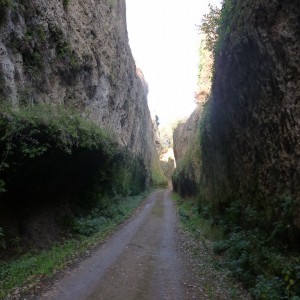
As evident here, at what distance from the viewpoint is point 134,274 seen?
1066 centimetres

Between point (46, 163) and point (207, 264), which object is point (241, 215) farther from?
point (46, 163)

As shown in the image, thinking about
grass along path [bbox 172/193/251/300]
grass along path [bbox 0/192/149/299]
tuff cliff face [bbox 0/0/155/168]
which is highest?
tuff cliff face [bbox 0/0/155/168]

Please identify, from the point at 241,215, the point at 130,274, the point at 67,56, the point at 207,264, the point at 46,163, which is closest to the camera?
the point at 130,274

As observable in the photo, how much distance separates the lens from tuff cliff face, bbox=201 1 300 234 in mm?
8938

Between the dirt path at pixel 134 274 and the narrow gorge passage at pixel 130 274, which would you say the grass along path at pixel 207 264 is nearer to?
the dirt path at pixel 134 274

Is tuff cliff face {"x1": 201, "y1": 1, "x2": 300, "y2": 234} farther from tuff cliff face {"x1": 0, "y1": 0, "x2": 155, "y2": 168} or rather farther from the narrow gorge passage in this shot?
tuff cliff face {"x1": 0, "y1": 0, "x2": 155, "y2": 168}

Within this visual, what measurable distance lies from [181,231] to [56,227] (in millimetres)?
7051

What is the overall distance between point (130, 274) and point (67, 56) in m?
14.4

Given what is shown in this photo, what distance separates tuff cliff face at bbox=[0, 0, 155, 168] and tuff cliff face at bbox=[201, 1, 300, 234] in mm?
8721

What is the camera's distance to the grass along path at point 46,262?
30.5ft

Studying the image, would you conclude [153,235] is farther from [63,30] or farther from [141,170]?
[141,170]

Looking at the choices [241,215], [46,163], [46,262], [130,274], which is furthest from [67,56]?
[130,274]

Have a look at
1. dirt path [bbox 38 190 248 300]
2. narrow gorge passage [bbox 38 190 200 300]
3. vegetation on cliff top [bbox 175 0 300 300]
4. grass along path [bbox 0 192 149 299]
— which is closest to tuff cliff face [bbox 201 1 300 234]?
vegetation on cliff top [bbox 175 0 300 300]

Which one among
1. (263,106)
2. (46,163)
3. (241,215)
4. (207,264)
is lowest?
(207,264)
